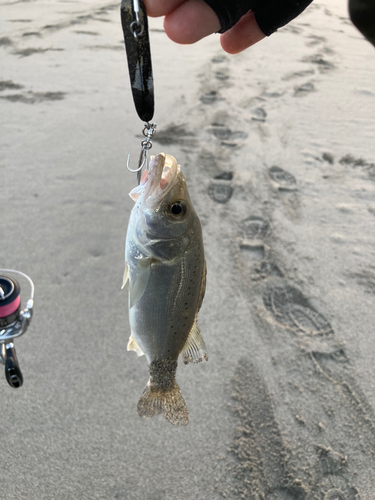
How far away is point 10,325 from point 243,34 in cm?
201

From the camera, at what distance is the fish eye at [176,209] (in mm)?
1780

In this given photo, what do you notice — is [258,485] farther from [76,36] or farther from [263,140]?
[76,36]

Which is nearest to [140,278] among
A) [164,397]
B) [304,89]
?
[164,397]

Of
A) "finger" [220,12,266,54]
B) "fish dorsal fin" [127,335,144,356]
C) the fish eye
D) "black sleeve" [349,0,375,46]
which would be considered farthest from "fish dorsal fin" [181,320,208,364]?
"black sleeve" [349,0,375,46]

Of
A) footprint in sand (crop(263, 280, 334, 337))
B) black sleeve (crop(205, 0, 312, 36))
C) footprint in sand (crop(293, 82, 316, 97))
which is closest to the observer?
black sleeve (crop(205, 0, 312, 36))

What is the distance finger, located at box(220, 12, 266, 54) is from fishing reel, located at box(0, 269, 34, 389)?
5.51ft

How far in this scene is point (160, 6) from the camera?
1.49 m

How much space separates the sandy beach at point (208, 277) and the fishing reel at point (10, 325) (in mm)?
646

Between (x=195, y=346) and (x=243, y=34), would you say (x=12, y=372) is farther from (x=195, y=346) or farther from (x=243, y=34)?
(x=243, y=34)

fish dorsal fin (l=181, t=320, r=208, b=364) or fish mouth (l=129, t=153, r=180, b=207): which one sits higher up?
fish mouth (l=129, t=153, r=180, b=207)

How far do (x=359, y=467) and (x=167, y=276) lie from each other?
1901 mm

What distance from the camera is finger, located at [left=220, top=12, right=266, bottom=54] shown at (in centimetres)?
200

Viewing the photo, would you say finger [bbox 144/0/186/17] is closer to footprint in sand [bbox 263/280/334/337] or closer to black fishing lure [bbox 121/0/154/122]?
black fishing lure [bbox 121/0/154/122]

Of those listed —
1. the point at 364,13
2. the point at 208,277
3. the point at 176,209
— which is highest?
the point at 364,13
